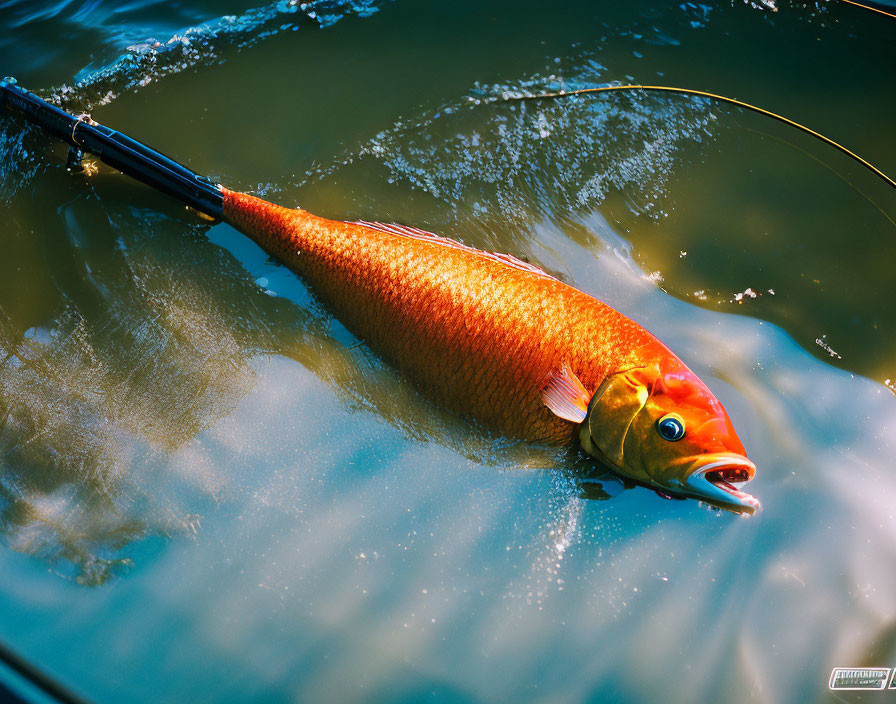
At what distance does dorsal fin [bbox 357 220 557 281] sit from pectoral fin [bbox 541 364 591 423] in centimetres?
37

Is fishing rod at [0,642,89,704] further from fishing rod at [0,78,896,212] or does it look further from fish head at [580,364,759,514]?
fish head at [580,364,759,514]

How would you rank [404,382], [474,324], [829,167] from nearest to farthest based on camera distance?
1. [474,324]
2. [404,382]
3. [829,167]

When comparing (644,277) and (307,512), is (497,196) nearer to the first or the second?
(644,277)

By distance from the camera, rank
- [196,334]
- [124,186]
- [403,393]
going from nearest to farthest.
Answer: [403,393]
[196,334]
[124,186]

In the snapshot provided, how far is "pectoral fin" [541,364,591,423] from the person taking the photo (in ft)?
5.16

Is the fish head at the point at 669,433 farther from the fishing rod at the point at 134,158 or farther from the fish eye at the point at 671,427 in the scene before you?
the fishing rod at the point at 134,158

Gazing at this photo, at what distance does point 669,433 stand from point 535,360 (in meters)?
0.38

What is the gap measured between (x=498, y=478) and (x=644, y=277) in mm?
817

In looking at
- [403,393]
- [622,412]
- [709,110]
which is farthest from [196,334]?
[709,110]

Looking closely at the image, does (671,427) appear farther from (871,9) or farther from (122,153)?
(871,9)

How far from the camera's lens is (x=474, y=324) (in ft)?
5.36

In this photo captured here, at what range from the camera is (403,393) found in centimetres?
186

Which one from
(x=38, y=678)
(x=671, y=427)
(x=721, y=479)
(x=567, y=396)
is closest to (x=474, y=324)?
(x=567, y=396)

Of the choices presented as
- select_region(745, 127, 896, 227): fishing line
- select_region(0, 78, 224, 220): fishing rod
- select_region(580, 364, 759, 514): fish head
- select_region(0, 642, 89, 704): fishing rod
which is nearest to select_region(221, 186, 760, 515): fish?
select_region(580, 364, 759, 514): fish head
